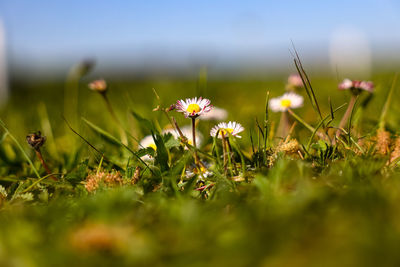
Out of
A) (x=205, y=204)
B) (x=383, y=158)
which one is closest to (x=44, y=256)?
(x=205, y=204)

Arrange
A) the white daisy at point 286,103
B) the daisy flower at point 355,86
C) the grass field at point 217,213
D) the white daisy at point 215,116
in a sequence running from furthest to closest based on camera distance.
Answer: the white daisy at point 215,116, the white daisy at point 286,103, the daisy flower at point 355,86, the grass field at point 217,213

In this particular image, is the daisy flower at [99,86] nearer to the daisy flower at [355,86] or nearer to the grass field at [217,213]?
the grass field at [217,213]

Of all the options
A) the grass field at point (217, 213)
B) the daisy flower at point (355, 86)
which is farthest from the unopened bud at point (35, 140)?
the daisy flower at point (355, 86)

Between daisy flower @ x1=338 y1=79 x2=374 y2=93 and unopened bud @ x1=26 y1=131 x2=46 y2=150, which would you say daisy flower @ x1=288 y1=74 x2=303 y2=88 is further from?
unopened bud @ x1=26 y1=131 x2=46 y2=150

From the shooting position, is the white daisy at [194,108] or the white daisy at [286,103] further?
the white daisy at [286,103]

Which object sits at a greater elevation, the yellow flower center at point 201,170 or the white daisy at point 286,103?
the white daisy at point 286,103

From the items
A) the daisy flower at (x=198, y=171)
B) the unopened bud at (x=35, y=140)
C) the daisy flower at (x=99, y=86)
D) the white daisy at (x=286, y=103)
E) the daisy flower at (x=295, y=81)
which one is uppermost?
the daisy flower at (x=99, y=86)

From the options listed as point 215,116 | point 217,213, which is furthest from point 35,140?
point 215,116

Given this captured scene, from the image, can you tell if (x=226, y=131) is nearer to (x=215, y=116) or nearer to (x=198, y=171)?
(x=198, y=171)

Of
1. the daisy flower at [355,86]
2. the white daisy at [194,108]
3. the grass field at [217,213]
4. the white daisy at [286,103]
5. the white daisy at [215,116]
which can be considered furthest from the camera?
the white daisy at [215,116]

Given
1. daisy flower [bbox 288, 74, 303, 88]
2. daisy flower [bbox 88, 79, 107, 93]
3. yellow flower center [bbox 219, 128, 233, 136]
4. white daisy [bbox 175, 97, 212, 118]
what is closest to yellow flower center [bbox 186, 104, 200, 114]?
white daisy [bbox 175, 97, 212, 118]

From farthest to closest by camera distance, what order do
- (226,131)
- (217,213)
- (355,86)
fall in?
1. (355,86)
2. (226,131)
3. (217,213)
